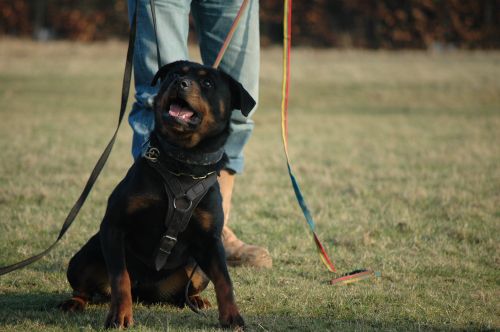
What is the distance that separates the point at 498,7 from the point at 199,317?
2250 cm

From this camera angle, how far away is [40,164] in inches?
310

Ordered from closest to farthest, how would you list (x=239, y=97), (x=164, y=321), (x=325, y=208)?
(x=164, y=321), (x=239, y=97), (x=325, y=208)

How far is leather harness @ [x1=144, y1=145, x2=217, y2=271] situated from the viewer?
3.14 metres

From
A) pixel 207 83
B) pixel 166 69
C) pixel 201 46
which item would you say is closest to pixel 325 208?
pixel 201 46

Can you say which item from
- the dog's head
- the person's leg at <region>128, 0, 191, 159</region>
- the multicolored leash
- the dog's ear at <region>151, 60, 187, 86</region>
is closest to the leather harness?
the dog's head

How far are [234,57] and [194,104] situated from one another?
4.13 feet

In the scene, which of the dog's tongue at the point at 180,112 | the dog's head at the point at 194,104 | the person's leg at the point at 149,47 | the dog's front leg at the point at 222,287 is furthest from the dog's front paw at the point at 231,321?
the person's leg at the point at 149,47

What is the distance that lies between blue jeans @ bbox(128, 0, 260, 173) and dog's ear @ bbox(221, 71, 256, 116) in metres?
0.24

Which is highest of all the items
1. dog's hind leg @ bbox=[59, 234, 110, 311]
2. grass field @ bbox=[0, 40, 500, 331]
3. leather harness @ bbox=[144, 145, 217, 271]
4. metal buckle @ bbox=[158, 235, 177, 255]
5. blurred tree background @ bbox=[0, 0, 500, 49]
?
leather harness @ bbox=[144, 145, 217, 271]

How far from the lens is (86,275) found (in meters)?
3.41

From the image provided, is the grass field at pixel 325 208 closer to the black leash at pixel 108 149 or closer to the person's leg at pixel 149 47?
the black leash at pixel 108 149

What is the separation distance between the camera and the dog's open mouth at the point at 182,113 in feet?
10.4

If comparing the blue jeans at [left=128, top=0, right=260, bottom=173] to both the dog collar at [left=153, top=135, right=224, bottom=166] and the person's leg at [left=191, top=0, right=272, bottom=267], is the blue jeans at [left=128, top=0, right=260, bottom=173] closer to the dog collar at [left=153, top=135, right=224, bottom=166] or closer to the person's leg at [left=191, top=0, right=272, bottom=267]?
the person's leg at [left=191, top=0, right=272, bottom=267]

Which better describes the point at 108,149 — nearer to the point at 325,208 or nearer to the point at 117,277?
the point at 117,277
